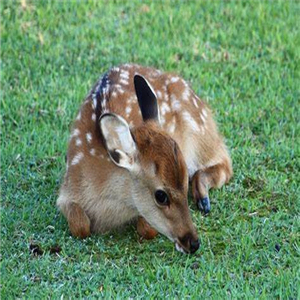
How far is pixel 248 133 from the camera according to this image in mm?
8445

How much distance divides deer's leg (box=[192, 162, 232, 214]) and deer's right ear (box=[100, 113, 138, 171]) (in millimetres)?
853

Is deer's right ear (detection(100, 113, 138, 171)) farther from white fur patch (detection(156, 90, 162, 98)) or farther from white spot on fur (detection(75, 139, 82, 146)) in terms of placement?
white fur patch (detection(156, 90, 162, 98))

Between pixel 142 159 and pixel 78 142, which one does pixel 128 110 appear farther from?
pixel 142 159

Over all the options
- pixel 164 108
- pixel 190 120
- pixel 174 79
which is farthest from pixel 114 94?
pixel 174 79

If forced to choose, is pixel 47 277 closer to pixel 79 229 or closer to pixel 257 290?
pixel 79 229

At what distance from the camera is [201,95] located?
9.12 m

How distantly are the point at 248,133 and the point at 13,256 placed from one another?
2645mm

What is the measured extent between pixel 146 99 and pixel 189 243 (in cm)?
110

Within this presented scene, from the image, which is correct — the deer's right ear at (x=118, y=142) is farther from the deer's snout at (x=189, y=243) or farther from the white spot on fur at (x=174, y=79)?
the white spot on fur at (x=174, y=79)

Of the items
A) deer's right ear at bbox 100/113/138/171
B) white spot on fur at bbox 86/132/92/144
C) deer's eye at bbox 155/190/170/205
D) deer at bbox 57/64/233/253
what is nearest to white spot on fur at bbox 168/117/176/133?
deer at bbox 57/64/233/253

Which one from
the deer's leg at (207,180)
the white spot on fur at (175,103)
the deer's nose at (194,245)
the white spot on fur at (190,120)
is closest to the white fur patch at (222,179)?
the deer's leg at (207,180)

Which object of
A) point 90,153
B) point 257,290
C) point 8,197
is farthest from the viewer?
point 8,197

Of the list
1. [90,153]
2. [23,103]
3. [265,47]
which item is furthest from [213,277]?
[265,47]

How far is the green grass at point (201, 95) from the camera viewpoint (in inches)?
249
